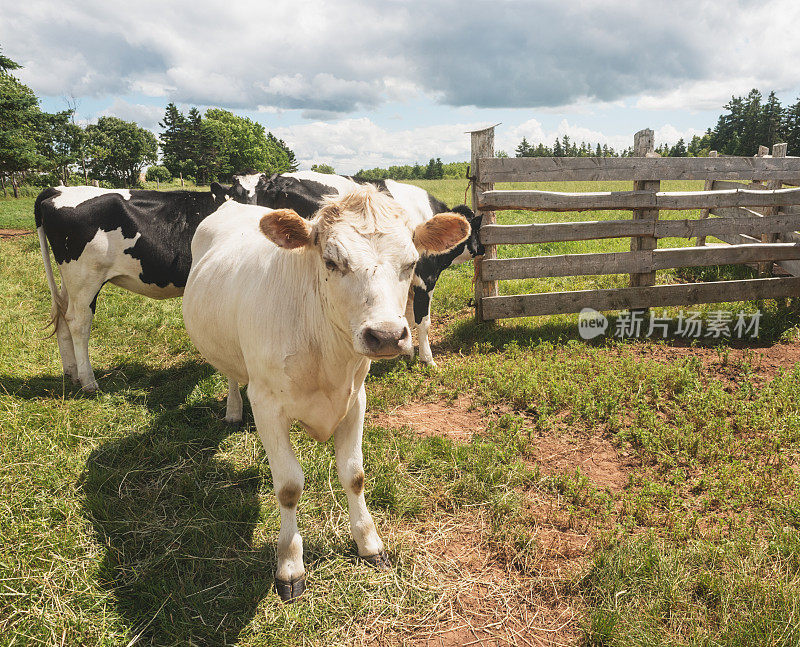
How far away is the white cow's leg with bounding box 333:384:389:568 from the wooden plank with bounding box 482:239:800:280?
4216 millimetres

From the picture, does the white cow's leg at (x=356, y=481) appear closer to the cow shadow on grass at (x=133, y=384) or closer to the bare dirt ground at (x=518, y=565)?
the bare dirt ground at (x=518, y=565)

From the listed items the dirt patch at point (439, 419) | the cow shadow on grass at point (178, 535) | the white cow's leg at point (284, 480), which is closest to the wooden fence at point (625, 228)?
the dirt patch at point (439, 419)

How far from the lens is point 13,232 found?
1781cm

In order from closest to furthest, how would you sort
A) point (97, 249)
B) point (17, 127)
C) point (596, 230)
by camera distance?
point (97, 249) < point (596, 230) < point (17, 127)

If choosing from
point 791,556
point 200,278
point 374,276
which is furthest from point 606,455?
point 200,278

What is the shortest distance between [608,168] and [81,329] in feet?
23.3

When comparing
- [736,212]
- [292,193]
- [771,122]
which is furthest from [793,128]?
[292,193]

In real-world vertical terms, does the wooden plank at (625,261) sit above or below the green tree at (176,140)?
below

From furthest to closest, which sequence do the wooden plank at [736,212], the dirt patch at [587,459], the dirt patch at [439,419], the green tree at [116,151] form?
the green tree at [116,151]
the wooden plank at [736,212]
the dirt patch at [439,419]
the dirt patch at [587,459]

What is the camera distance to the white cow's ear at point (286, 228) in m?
2.59

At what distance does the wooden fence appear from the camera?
6734 mm

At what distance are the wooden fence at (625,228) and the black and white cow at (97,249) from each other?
4065 mm

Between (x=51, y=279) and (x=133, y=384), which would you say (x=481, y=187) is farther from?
(x=51, y=279)

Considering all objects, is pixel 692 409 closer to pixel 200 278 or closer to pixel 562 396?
pixel 562 396
